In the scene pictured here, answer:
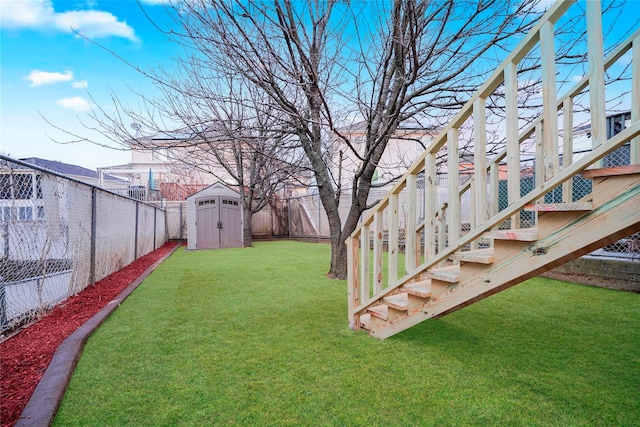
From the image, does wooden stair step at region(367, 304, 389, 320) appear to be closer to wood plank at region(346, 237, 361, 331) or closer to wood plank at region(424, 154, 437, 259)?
wood plank at region(346, 237, 361, 331)

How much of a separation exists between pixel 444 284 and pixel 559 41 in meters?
3.58

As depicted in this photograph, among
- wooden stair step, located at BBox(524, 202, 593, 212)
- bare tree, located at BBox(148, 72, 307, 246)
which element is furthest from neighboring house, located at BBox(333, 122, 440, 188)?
wooden stair step, located at BBox(524, 202, 593, 212)

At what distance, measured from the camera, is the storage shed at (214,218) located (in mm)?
12289

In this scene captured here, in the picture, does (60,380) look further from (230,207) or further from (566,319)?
(230,207)

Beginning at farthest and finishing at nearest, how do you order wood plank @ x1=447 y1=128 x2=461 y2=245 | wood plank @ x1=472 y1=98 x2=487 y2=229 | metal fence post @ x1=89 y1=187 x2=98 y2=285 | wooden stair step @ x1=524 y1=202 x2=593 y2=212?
metal fence post @ x1=89 y1=187 x2=98 y2=285, wood plank @ x1=447 y1=128 x2=461 y2=245, wood plank @ x1=472 y1=98 x2=487 y2=229, wooden stair step @ x1=524 y1=202 x2=593 y2=212

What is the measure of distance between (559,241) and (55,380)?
10.3 feet

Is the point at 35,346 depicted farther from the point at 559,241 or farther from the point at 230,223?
the point at 230,223

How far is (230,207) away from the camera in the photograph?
12812 mm

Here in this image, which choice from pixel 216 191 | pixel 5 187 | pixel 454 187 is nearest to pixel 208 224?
pixel 216 191

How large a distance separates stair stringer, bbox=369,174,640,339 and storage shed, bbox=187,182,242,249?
438 inches

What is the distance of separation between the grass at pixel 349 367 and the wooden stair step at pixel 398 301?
352 millimetres

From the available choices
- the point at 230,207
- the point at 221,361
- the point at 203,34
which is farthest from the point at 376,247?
the point at 230,207

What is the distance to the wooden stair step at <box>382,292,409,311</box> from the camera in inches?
107

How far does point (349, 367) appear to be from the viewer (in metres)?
2.42
